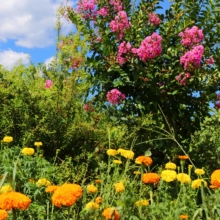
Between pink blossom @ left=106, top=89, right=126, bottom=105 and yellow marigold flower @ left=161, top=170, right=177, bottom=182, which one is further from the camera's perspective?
pink blossom @ left=106, top=89, right=126, bottom=105

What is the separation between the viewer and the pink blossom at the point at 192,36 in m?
4.64

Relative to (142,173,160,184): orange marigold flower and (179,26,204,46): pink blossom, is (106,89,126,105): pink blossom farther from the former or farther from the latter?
(142,173,160,184): orange marigold flower

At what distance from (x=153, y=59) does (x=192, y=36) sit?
46 centimetres

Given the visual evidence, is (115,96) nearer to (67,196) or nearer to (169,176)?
(169,176)

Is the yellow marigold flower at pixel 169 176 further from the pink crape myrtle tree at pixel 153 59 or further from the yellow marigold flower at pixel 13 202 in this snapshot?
the pink crape myrtle tree at pixel 153 59

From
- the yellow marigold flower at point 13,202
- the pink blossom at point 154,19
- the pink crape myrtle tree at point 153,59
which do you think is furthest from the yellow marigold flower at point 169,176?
the pink blossom at point 154,19

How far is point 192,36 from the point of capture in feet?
15.3

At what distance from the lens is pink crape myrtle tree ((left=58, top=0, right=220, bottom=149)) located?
4.79m

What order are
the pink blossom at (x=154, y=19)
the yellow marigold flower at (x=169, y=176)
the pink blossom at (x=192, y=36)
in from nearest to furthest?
the yellow marigold flower at (x=169, y=176) → the pink blossom at (x=192, y=36) → the pink blossom at (x=154, y=19)

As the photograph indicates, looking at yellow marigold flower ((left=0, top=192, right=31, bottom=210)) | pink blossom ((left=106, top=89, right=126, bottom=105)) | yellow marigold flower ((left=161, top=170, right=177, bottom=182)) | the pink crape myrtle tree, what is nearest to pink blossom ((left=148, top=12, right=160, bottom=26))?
the pink crape myrtle tree

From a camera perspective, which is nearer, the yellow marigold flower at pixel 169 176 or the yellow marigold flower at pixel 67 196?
the yellow marigold flower at pixel 67 196

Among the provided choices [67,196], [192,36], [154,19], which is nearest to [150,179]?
[67,196]

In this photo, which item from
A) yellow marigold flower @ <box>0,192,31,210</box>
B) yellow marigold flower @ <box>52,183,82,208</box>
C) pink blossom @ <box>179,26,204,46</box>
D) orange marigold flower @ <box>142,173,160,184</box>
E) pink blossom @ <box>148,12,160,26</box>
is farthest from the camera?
pink blossom @ <box>148,12,160,26</box>

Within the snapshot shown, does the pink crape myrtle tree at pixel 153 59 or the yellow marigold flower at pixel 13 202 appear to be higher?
the pink crape myrtle tree at pixel 153 59
